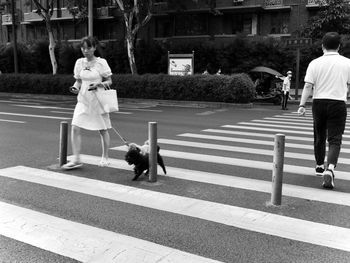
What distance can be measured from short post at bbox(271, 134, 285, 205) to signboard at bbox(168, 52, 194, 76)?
18035mm

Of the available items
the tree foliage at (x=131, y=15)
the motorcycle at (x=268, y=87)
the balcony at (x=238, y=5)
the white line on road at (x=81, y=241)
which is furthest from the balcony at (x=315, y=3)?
the white line on road at (x=81, y=241)

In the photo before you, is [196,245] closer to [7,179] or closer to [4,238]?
[4,238]

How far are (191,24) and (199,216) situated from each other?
32.4 metres

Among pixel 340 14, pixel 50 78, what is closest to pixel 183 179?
pixel 50 78

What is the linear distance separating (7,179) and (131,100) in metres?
16.3

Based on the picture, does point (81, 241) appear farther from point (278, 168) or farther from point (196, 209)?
point (278, 168)

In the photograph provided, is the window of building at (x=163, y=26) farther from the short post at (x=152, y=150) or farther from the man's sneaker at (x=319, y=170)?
→ the short post at (x=152, y=150)

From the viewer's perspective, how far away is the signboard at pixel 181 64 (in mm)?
22531

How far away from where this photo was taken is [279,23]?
32.2 metres

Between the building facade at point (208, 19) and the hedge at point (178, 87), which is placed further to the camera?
the building facade at point (208, 19)

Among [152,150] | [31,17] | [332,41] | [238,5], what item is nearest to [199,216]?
[152,150]

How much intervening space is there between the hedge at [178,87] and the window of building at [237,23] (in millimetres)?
14251

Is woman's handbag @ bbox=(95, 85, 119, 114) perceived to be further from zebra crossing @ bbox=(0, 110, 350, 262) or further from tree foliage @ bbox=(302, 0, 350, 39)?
tree foliage @ bbox=(302, 0, 350, 39)

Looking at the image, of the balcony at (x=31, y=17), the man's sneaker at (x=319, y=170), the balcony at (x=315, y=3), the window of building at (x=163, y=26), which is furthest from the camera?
the balcony at (x=31, y=17)
